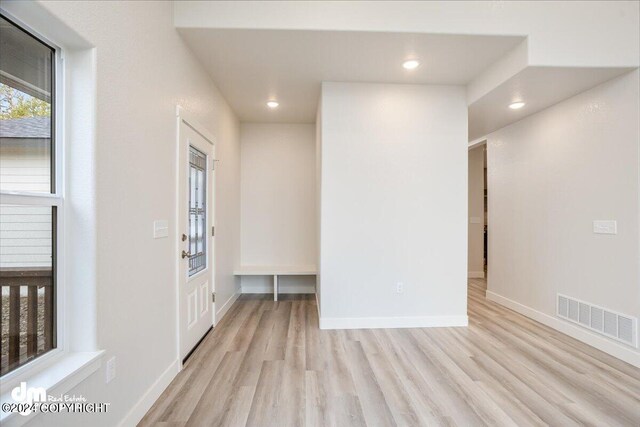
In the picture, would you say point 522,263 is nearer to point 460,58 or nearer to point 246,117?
point 460,58

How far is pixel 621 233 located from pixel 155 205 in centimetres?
391

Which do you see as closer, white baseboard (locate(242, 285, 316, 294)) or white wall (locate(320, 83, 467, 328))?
white wall (locate(320, 83, 467, 328))

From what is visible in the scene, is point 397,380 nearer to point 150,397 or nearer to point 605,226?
point 150,397

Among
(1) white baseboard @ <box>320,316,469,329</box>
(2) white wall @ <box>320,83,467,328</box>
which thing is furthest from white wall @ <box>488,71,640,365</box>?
(1) white baseboard @ <box>320,316,469,329</box>

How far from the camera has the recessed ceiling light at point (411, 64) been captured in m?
2.94

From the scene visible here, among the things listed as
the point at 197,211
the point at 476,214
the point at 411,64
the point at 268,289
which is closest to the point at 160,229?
the point at 197,211

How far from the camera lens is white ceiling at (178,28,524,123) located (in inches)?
101

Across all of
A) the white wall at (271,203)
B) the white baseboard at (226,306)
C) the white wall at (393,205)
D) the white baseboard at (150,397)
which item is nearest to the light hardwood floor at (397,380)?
the white baseboard at (150,397)

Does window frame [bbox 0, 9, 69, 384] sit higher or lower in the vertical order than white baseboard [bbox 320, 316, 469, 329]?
higher

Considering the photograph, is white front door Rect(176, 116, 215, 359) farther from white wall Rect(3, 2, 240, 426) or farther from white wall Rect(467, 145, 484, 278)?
white wall Rect(467, 145, 484, 278)

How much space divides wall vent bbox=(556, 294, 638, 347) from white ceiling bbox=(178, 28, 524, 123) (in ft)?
8.49

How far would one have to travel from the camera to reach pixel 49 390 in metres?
1.21

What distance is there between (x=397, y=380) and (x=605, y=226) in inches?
97.6

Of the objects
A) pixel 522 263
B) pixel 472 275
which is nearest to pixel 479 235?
pixel 472 275
